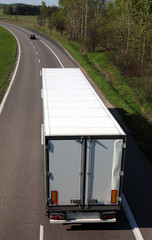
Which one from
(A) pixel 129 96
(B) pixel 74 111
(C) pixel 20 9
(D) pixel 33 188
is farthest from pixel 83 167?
(C) pixel 20 9

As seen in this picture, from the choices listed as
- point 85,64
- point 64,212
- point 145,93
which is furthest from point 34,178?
point 85,64

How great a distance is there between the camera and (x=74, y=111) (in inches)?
341

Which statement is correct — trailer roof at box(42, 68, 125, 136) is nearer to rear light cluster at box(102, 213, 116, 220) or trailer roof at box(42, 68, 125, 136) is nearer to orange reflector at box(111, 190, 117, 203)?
orange reflector at box(111, 190, 117, 203)

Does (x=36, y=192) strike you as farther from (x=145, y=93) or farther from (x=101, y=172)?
(x=145, y=93)

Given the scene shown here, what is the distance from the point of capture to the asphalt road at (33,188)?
778cm

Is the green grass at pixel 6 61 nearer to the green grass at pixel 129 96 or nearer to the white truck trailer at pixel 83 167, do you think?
the green grass at pixel 129 96

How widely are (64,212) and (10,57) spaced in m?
32.7

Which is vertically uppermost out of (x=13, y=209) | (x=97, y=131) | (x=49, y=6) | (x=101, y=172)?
(x=49, y=6)

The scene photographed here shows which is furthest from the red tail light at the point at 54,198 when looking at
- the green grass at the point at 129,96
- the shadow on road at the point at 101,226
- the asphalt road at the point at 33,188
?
the green grass at the point at 129,96

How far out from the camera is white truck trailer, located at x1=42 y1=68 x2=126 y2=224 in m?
6.65

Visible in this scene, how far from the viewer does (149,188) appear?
32.3ft

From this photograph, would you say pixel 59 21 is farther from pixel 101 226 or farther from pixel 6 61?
pixel 101 226

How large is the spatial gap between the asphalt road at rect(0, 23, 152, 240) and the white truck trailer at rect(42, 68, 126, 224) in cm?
65

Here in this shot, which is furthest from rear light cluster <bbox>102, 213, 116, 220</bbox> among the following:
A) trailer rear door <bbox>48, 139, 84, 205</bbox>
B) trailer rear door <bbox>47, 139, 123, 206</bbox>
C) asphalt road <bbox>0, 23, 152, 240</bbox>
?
trailer rear door <bbox>48, 139, 84, 205</bbox>
